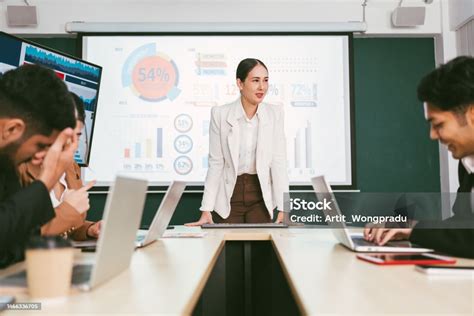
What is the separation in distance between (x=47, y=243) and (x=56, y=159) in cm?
29

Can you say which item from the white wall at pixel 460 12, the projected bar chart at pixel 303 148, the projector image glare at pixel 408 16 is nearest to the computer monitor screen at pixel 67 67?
the projected bar chart at pixel 303 148

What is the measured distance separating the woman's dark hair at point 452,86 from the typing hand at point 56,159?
104cm

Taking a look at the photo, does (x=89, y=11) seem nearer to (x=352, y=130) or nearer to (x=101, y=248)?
(x=352, y=130)

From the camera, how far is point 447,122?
4.80 ft

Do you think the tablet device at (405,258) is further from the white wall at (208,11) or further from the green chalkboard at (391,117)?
the white wall at (208,11)

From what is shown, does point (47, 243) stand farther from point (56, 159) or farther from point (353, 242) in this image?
point (353, 242)

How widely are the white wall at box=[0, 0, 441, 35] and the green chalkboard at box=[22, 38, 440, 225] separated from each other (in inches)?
6.1

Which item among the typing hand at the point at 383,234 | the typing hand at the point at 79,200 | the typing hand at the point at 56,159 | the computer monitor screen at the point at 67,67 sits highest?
the computer monitor screen at the point at 67,67

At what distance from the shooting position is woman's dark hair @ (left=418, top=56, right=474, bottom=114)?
4.52 feet

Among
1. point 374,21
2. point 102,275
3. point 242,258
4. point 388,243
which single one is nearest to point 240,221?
point 242,258

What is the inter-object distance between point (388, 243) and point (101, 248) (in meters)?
0.91

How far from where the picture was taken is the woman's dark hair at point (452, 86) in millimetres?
1377

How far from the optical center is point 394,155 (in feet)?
13.3

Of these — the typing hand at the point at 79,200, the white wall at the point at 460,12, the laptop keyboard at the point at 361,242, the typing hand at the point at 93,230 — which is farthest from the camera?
the white wall at the point at 460,12
